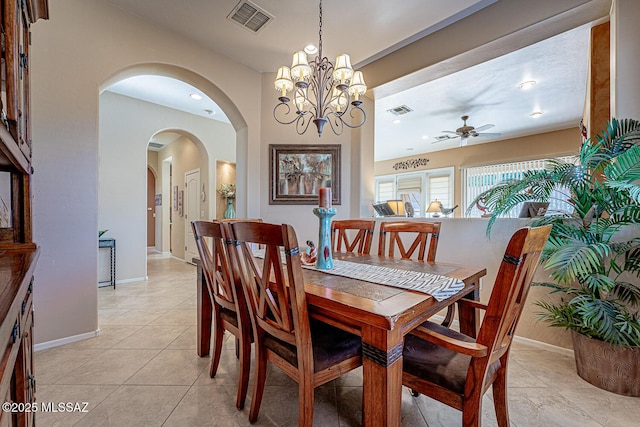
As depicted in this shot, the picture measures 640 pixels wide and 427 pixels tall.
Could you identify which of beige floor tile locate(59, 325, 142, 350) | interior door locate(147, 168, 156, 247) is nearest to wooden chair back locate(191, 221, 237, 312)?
beige floor tile locate(59, 325, 142, 350)

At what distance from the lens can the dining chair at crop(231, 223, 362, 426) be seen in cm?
107

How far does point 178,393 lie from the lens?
162cm

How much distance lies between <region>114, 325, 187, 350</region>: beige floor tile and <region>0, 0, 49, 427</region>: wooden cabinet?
1160mm

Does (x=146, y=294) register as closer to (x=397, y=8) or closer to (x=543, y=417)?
(x=543, y=417)

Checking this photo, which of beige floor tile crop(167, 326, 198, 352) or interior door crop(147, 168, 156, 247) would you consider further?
interior door crop(147, 168, 156, 247)

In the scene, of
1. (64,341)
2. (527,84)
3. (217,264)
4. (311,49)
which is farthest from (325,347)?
(527,84)

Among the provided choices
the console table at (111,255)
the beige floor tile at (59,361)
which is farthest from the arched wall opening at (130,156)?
the beige floor tile at (59,361)

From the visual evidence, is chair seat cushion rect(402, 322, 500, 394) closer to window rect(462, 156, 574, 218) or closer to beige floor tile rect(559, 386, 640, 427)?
beige floor tile rect(559, 386, 640, 427)

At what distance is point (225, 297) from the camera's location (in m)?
1.62

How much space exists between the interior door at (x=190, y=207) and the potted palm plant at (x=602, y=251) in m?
5.36

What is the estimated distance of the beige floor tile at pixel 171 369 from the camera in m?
1.74

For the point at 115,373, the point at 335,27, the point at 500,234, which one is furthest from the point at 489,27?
the point at 115,373

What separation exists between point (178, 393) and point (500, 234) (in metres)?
2.73

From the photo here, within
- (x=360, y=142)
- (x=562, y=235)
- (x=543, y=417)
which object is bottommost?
(x=543, y=417)
